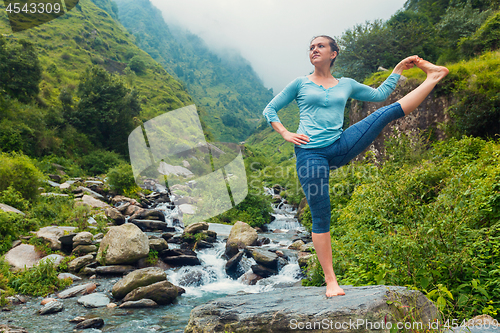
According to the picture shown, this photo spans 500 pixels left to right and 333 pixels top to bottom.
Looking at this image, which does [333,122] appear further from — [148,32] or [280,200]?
[148,32]

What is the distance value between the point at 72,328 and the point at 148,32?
18153cm

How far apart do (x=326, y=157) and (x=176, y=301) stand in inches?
302

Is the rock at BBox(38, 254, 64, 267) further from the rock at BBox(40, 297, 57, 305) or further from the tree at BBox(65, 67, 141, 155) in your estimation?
the tree at BBox(65, 67, 141, 155)

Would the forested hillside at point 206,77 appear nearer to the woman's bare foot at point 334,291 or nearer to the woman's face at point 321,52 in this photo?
the woman's face at point 321,52

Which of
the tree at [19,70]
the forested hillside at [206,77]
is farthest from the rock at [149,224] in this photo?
the forested hillside at [206,77]

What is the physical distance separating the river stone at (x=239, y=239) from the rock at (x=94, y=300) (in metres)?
5.55

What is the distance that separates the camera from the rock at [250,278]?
995cm

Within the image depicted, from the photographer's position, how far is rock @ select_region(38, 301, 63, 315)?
22.0ft

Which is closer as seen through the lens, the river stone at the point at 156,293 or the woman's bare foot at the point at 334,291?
the woman's bare foot at the point at 334,291

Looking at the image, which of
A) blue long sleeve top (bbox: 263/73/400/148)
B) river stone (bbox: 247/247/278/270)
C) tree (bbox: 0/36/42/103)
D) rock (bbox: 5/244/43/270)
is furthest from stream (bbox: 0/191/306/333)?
tree (bbox: 0/36/42/103)

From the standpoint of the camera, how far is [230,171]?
13.9m

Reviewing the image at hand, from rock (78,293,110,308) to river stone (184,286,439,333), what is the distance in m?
5.76

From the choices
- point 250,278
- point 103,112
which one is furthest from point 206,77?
point 250,278

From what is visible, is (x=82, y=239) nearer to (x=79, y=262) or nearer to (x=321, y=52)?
(x=79, y=262)
